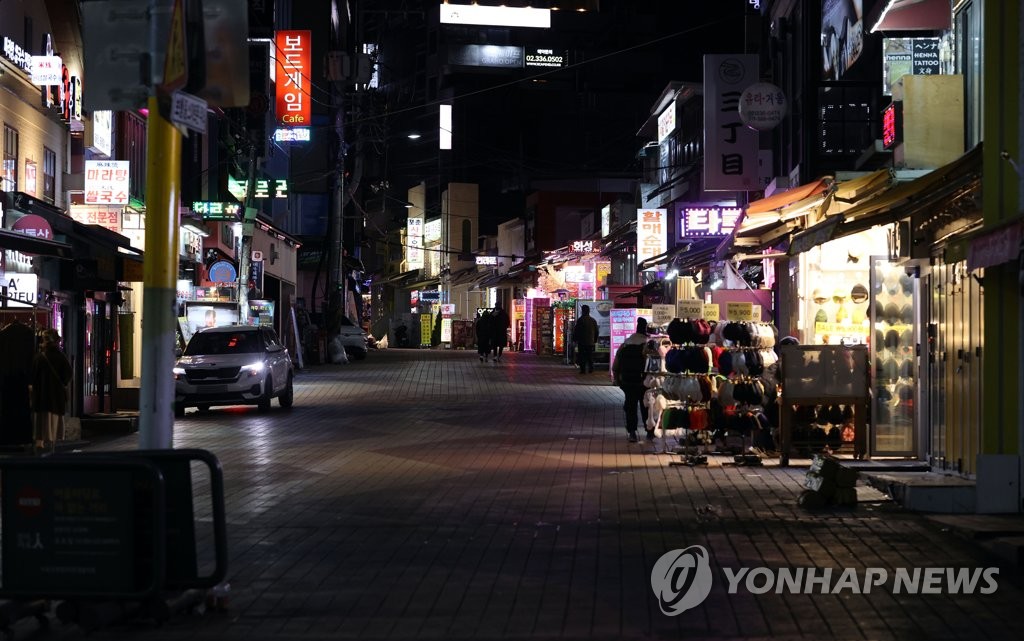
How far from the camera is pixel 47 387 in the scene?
55.5 ft

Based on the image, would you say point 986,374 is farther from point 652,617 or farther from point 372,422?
point 372,422

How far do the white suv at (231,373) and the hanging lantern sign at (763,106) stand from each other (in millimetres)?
10668

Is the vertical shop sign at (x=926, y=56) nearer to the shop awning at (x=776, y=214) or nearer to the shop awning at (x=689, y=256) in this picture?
the shop awning at (x=776, y=214)

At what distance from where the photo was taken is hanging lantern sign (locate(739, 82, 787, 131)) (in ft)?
78.4

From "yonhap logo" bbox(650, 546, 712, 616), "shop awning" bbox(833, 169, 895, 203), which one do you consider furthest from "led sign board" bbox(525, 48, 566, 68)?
"yonhap logo" bbox(650, 546, 712, 616)

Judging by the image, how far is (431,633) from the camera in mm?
7238

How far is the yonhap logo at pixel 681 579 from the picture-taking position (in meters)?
8.01

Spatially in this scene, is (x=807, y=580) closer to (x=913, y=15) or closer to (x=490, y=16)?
(x=913, y=15)

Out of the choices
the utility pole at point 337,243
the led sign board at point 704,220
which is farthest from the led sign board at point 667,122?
the led sign board at point 704,220

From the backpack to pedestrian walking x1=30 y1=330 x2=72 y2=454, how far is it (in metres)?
8.09

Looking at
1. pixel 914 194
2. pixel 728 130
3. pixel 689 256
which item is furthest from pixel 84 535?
pixel 689 256

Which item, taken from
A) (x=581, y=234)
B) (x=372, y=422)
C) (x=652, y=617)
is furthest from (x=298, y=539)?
(x=581, y=234)

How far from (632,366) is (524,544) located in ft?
31.0

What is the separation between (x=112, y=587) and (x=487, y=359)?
1638 inches
